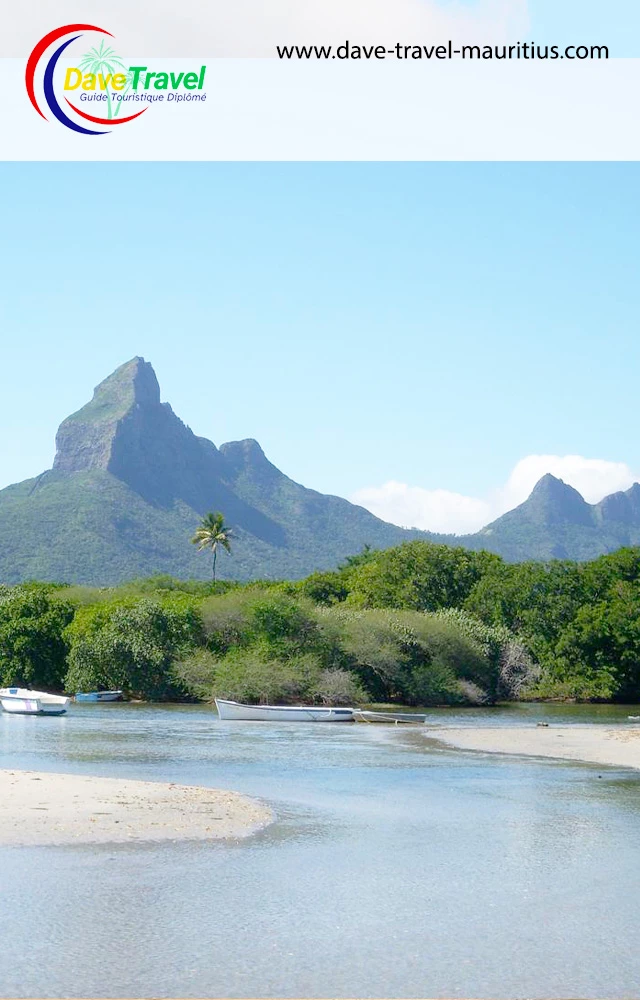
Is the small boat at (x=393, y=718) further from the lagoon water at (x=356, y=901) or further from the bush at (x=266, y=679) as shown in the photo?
the lagoon water at (x=356, y=901)

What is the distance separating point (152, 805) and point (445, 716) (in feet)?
146

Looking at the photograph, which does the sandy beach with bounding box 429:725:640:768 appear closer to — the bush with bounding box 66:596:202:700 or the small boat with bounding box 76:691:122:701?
the bush with bounding box 66:596:202:700

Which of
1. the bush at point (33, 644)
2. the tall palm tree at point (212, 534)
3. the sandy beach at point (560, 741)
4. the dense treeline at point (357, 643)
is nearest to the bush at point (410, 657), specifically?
the dense treeline at point (357, 643)

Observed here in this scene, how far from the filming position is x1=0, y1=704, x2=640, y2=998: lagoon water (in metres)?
15.4

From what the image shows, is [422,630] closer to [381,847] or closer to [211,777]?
[211,777]

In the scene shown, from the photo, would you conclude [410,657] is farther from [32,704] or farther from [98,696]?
[32,704]

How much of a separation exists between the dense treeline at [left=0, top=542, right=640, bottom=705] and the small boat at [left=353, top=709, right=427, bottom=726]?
7286 mm

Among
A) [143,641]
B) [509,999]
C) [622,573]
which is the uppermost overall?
[622,573]

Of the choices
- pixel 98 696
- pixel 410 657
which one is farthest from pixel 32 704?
pixel 410 657

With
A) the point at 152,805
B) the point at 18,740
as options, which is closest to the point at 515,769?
the point at 152,805

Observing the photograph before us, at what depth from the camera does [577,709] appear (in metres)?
78.8

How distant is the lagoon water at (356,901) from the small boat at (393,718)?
2841 cm

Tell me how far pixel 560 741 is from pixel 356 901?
3472 centimetres


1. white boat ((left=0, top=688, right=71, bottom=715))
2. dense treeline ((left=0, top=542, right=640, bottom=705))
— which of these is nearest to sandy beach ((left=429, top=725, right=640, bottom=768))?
dense treeline ((left=0, top=542, right=640, bottom=705))
